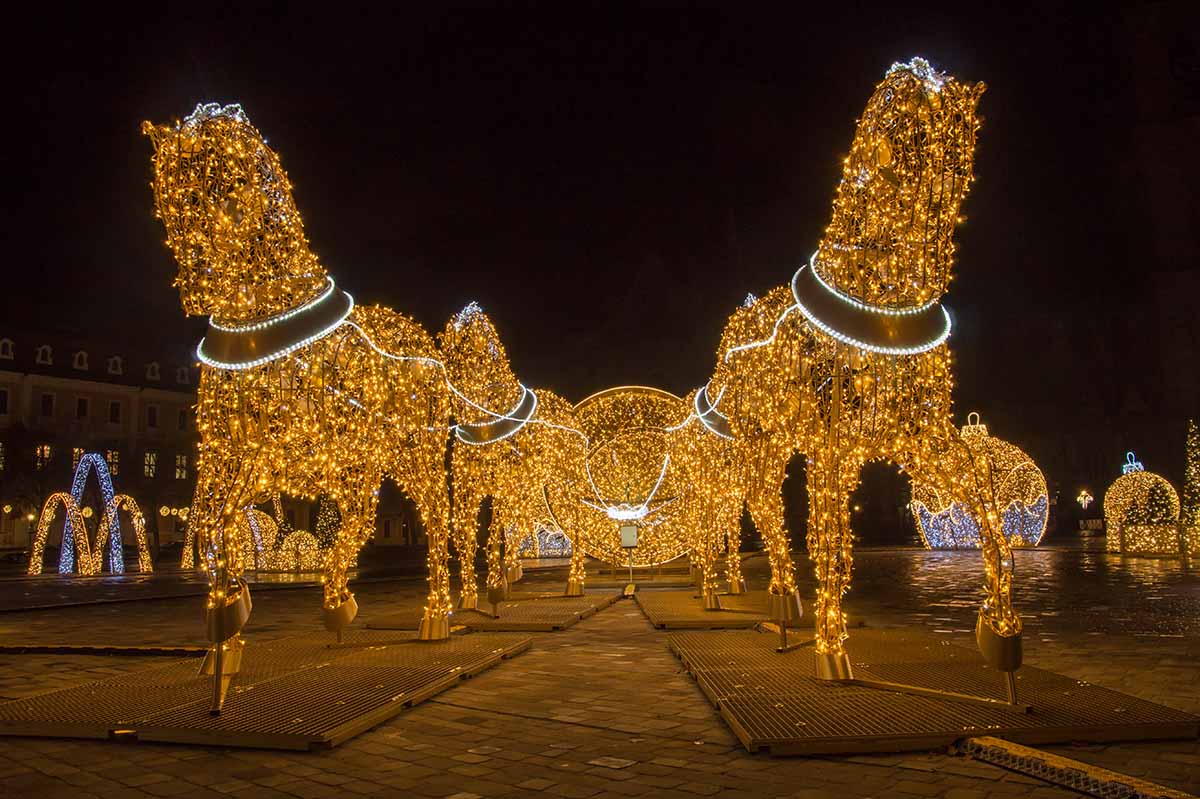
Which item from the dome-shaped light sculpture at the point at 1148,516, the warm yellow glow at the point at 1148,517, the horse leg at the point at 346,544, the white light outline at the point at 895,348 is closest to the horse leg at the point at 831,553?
the white light outline at the point at 895,348

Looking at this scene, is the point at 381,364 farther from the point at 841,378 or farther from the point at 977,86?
the point at 977,86

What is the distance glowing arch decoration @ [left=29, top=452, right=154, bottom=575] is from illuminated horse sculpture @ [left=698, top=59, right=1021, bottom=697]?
76.3ft

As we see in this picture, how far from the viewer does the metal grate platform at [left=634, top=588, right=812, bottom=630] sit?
37.0 ft

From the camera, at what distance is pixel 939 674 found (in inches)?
280

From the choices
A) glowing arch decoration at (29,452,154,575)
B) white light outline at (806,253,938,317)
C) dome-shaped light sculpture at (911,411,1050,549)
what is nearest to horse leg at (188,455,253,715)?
white light outline at (806,253,938,317)

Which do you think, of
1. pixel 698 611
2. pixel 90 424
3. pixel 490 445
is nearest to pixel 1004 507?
pixel 698 611

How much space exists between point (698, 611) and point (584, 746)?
7279mm

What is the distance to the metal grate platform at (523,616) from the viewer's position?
11.5 metres

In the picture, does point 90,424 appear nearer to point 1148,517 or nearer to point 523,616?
point 523,616

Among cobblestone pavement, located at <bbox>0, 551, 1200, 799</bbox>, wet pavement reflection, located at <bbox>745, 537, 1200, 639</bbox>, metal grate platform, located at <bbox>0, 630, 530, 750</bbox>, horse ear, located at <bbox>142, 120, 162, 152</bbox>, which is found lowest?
wet pavement reflection, located at <bbox>745, 537, 1200, 639</bbox>

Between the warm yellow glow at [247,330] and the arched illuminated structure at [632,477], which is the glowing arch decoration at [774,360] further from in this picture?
the arched illuminated structure at [632,477]

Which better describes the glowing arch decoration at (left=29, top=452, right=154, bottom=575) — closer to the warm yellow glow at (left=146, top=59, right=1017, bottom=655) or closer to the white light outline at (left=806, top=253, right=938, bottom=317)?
the warm yellow glow at (left=146, top=59, right=1017, bottom=655)

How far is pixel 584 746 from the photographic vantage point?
561 centimetres

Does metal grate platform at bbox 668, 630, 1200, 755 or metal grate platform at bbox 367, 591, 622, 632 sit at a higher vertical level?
metal grate platform at bbox 668, 630, 1200, 755
